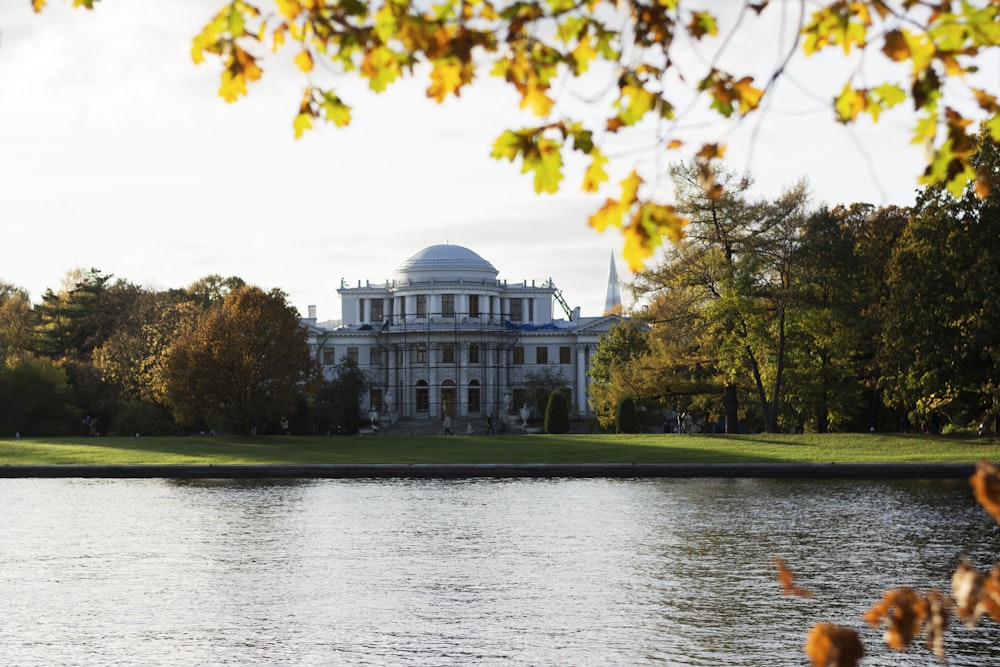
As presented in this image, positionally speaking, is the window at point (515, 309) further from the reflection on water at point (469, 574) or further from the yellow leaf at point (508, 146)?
the yellow leaf at point (508, 146)

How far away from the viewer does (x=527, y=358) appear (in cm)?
11556

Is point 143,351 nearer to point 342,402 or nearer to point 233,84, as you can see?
point 342,402

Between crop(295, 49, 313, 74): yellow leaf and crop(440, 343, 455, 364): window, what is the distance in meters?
106

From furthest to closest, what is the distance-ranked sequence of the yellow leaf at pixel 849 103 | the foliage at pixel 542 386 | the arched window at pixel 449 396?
the arched window at pixel 449 396 < the foliage at pixel 542 386 < the yellow leaf at pixel 849 103

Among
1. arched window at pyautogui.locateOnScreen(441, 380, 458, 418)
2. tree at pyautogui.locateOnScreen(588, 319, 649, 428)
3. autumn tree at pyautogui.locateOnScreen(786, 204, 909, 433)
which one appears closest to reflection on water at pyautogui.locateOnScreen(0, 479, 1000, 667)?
autumn tree at pyautogui.locateOnScreen(786, 204, 909, 433)

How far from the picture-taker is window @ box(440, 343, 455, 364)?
112 m

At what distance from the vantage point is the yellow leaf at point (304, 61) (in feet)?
19.3

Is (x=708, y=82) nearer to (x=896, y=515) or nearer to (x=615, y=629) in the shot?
(x=615, y=629)

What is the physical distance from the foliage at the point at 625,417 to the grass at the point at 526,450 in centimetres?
612

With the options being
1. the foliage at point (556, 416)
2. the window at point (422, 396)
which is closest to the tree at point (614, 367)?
the foliage at point (556, 416)

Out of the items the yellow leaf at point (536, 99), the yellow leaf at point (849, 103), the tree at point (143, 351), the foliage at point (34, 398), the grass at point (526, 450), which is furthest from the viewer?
the tree at point (143, 351)

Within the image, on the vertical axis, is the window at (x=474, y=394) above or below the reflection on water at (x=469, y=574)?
above

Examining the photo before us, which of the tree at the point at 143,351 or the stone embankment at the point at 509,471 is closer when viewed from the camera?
the stone embankment at the point at 509,471

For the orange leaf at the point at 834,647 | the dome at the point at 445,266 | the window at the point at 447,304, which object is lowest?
the orange leaf at the point at 834,647
